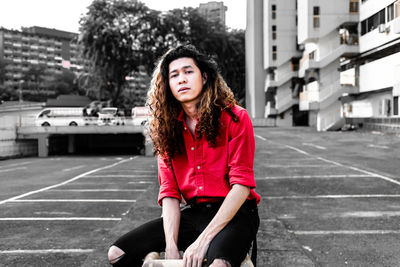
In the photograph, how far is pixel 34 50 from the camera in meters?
137

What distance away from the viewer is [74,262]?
440cm

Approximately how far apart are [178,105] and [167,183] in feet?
1.71

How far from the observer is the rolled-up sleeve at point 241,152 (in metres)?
2.38

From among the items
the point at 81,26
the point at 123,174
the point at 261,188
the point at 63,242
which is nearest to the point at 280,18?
the point at 81,26

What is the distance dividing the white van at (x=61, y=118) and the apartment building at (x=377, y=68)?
20856 mm

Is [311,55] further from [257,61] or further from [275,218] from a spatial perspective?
[275,218]

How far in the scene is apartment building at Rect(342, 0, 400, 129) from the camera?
2595 cm

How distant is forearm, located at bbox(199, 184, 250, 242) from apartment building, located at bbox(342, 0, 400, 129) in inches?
938

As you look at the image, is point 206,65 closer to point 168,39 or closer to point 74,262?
point 74,262

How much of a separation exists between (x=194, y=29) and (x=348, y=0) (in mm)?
15119

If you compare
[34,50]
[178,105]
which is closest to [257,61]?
[178,105]

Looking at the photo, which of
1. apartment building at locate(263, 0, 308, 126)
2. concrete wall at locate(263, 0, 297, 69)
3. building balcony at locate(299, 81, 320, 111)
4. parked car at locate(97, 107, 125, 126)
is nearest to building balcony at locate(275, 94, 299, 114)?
apartment building at locate(263, 0, 308, 126)

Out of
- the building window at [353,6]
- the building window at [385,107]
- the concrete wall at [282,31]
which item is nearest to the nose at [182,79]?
the building window at [385,107]

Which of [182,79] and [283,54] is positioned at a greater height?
[283,54]
